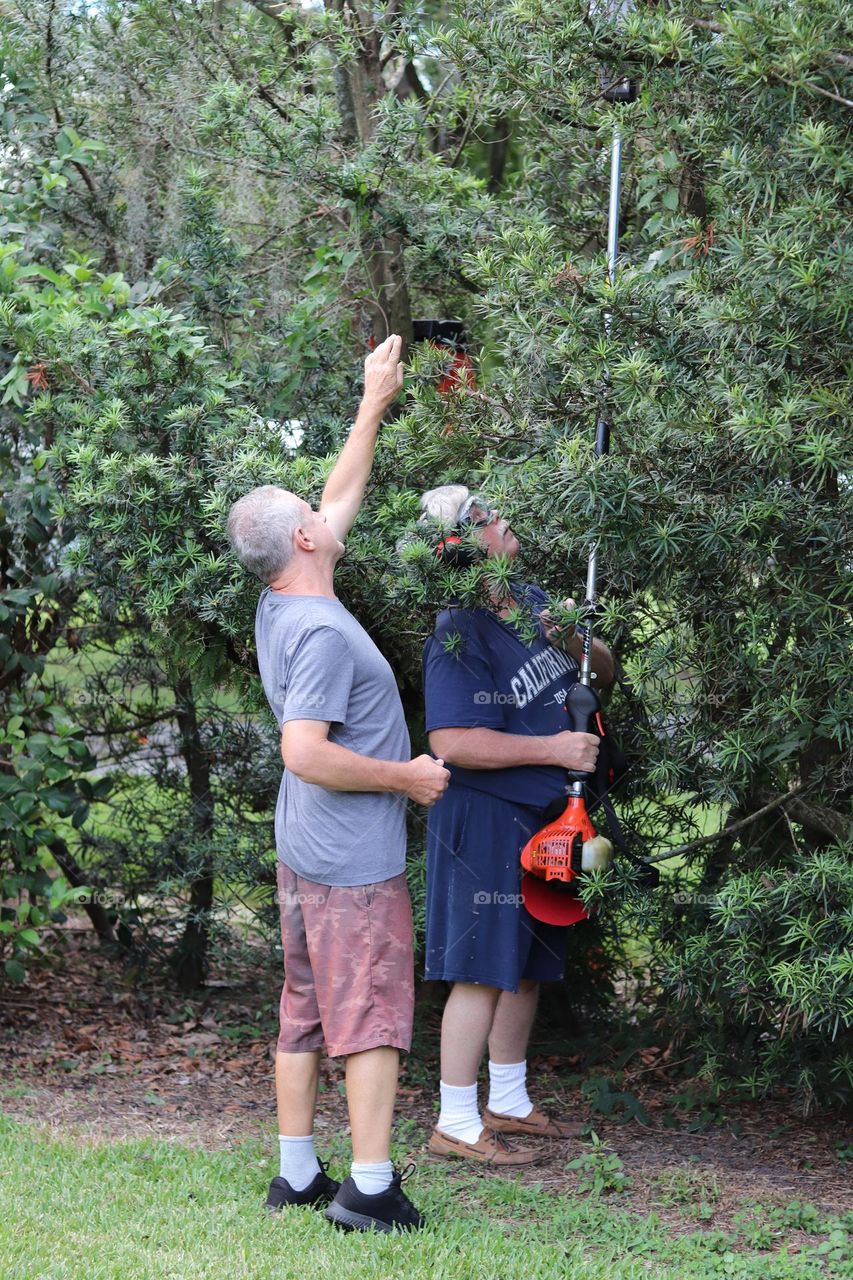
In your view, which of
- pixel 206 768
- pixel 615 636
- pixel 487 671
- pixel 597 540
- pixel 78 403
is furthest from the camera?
pixel 206 768

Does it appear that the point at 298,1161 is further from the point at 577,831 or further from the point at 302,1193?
the point at 577,831

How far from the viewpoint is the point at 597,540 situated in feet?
12.1

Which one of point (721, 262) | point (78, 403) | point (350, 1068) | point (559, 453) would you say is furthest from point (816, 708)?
point (78, 403)

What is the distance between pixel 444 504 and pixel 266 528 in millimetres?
600

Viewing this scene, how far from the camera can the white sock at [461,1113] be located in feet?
15.0

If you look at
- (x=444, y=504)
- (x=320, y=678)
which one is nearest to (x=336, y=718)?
(x=320, y=678)

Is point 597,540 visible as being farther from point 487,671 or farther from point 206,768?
point 206,768

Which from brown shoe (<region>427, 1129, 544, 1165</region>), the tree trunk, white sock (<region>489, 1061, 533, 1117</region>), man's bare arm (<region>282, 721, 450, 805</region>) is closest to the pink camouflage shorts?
man's bare arm (<region>282, 721, 450, 805</region>)

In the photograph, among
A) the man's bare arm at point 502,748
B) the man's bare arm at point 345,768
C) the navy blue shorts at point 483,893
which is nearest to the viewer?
the man's bare arm at point 345,768

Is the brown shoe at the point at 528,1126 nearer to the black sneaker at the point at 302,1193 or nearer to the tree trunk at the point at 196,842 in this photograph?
the black sneaker at the point at 302,1193

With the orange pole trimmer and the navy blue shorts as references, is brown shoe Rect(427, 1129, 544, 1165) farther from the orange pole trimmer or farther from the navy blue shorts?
the orange pole trimmer

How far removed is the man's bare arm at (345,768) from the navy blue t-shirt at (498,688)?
57 cm

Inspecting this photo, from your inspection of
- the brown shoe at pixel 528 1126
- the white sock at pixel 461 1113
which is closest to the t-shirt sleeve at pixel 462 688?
the white sock at pixel 461 1113

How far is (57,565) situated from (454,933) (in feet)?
7.76
